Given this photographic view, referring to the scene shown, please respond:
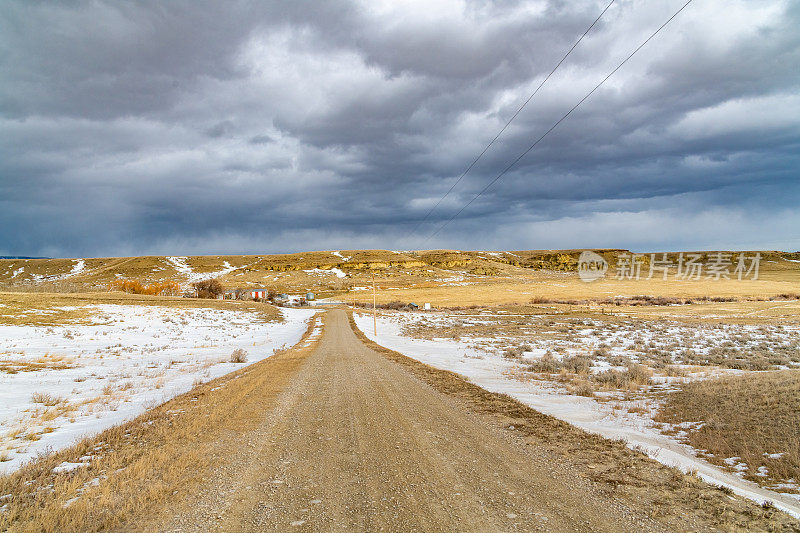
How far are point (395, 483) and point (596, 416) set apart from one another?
672cm

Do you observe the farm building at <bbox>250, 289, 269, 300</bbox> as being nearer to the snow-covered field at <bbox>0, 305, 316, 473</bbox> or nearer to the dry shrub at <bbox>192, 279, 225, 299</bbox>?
the dry shrub at <bbox>192, 279, 225, 299</bbox>

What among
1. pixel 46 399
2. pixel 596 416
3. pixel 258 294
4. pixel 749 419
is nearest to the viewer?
pixel 749 419

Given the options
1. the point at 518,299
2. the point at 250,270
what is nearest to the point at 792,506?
the point at 518,299

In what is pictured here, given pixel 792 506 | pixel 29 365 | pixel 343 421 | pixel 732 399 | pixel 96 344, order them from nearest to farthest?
pixel 792 506, pixel 343 421, pixel 732 399, pixel 29 365, pixel 96 344

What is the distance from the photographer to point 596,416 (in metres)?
10.4

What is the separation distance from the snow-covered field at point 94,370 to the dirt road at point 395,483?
4.52 metres

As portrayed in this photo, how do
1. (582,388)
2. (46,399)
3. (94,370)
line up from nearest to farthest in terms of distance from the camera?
(46,399) → (582,388) → (94,370)

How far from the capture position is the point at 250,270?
184m

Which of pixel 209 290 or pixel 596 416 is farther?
pixel 209 290

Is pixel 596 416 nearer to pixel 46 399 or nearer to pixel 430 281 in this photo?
pixel 46 399

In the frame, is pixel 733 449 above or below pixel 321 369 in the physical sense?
above

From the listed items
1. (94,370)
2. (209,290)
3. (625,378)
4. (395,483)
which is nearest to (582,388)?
(625,378)

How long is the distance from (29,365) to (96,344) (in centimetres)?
1003

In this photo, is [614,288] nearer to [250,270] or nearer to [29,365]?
[29,365]
